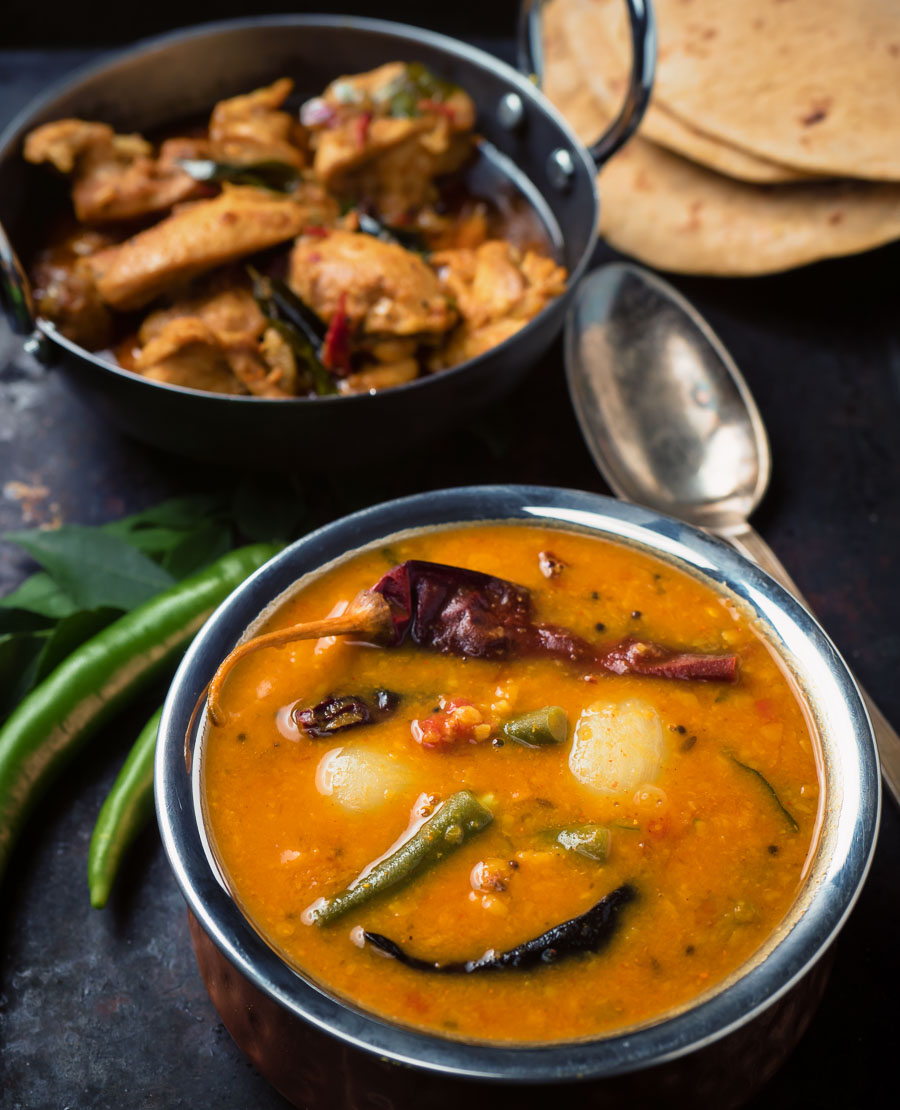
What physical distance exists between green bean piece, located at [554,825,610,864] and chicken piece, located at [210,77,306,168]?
2.22 meters

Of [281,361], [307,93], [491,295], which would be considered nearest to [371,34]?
[307,93]

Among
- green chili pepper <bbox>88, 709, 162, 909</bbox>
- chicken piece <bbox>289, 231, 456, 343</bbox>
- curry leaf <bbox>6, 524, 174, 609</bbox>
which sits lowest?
green chili pepper <bbox>88, 709, 162, 909</bbox>

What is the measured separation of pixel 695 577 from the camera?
200cm

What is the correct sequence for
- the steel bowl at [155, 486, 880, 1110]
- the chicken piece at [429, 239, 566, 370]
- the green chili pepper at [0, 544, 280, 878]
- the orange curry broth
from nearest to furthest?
1. the steel bowl at [155, 486, 880, 1110]
2. the orange curry broth
3. the green chili pepper at [0, 544, 280, 878]
4. the chicken piece at [429, 239, 566, 370]

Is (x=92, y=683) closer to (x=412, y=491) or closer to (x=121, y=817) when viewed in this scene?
(x=121, y=817)

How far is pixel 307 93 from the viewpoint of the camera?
3438 mm

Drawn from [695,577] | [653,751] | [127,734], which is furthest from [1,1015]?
[695,577]

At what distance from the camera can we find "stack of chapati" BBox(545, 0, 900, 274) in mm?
3074

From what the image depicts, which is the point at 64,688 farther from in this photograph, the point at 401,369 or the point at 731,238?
the point at 731,238

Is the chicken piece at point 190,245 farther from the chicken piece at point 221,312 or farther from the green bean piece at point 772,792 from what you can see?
the green bean piece at point 772,792

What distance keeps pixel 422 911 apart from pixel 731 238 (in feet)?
7.51

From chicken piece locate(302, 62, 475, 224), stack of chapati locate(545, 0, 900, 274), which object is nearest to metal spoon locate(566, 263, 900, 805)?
stack of chapati locate(545, 0, 900, 274)

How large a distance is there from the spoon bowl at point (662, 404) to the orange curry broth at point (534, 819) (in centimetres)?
75

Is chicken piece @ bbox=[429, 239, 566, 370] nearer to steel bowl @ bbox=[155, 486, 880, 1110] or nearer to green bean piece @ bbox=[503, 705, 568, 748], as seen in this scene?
steel bowl @ bbox=[155, 486, 880, 1110]
